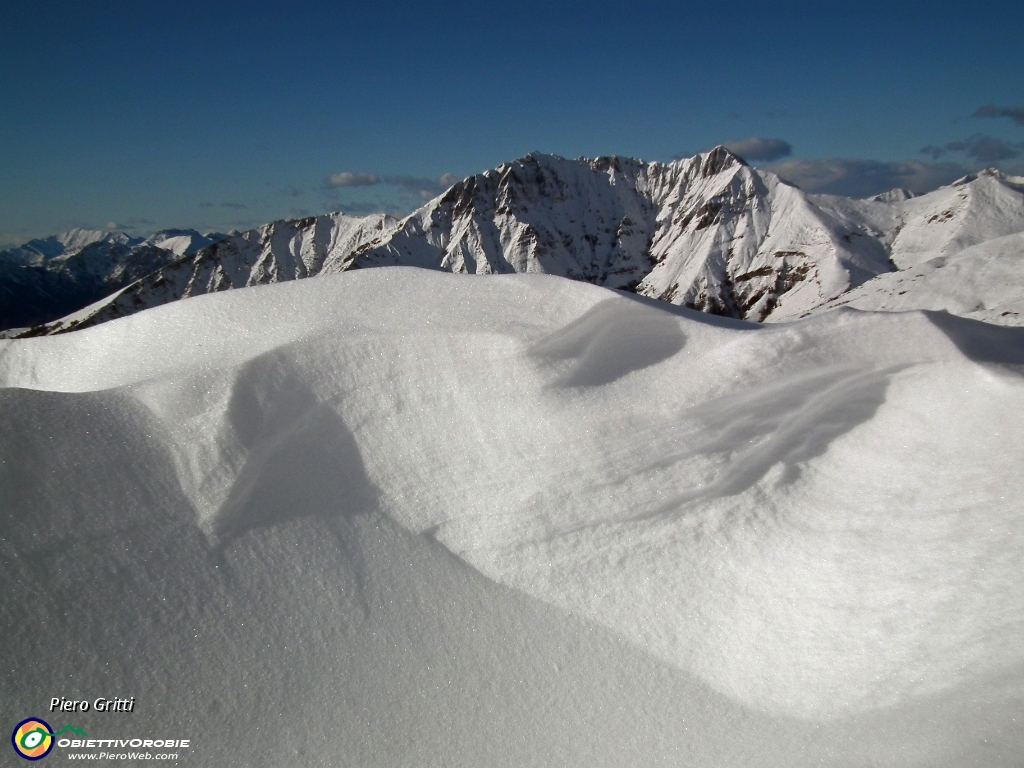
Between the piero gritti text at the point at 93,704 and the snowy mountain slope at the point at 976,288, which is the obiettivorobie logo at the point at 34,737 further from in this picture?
the snowy mountain slope at the point at 976,288

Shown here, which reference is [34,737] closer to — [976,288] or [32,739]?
[32,739]

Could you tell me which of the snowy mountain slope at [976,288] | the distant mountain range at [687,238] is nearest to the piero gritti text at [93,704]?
the snowy mountain slope at [976,288]

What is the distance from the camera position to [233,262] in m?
196

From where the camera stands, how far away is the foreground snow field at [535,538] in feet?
8.05

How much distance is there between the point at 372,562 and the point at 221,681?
0.80m

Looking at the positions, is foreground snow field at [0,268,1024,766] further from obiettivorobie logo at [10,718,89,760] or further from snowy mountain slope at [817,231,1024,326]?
snowy mountain slope at [817,231,1024,326]

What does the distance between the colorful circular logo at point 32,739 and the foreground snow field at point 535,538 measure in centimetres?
9

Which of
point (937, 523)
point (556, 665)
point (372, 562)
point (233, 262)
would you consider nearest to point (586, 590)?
point (556, 665)

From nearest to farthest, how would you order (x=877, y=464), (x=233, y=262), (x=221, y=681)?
(x=221, y=681)
(x=877, y=464)
(x=233, y=262)

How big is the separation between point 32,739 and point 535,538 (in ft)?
7.16

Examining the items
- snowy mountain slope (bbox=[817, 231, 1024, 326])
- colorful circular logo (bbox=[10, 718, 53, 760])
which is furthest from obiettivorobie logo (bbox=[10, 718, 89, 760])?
snowy mountain slope (bbox=[817, 231, 1024, 326])

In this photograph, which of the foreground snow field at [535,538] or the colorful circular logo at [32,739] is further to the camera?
the foreground snow field at [535,538]

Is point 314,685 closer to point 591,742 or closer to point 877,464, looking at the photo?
point 591,742

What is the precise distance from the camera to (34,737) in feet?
7.37
